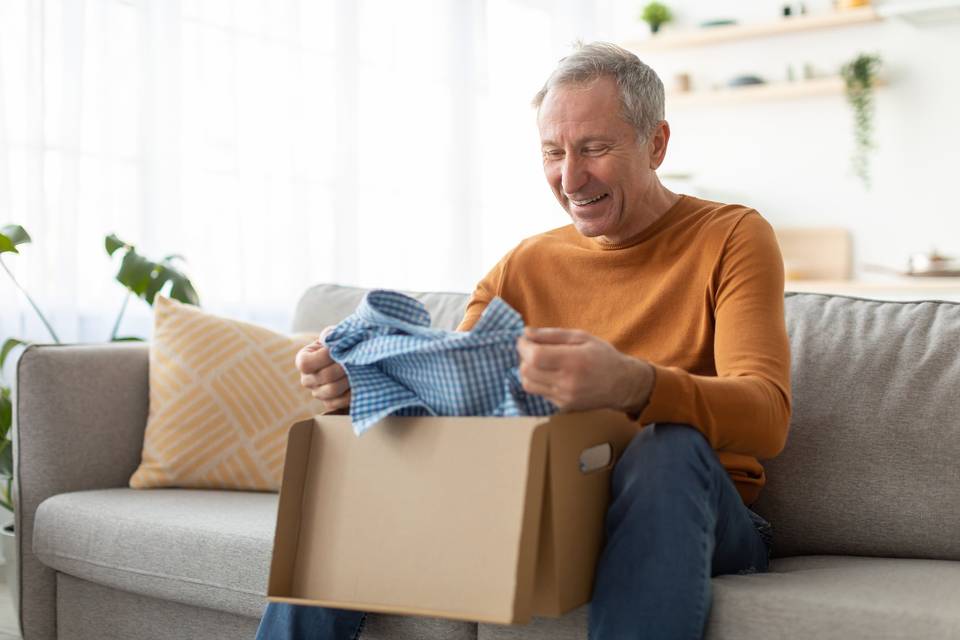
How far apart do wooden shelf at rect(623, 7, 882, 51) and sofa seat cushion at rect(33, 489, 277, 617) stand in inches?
143

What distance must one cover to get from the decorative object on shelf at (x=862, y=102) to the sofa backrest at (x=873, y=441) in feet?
10.5

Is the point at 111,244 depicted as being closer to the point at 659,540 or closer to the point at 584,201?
the point at 584,201

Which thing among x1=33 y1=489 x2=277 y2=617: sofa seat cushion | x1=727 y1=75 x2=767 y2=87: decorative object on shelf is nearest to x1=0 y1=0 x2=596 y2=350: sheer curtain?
x1=727 y1=75 x2=767 y2=87: decorative object on shelf

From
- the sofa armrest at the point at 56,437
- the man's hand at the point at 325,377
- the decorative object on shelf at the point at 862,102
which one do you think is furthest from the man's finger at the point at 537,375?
the decorative object on shelf at the point at 862,102

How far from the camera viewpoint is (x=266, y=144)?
3707 mm

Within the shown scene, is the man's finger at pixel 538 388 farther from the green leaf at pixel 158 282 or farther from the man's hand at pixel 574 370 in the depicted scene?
the green leaf at pixel 158 282

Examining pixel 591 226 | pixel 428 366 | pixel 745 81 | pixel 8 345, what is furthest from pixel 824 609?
pixel 745 81

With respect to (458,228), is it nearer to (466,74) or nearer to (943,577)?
(466,74)

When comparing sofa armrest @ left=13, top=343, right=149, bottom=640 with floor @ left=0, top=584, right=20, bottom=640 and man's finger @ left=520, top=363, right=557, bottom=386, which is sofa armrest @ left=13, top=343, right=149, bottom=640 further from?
man's finger @ left=520, top=363, right=557, bottom=386

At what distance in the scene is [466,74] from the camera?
188 inches

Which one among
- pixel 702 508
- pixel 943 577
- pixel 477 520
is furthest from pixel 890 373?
pixel 477 520

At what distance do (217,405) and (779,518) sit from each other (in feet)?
3.74

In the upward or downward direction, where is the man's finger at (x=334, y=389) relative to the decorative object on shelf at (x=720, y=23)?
downward

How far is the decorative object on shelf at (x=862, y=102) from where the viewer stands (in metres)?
4.73
